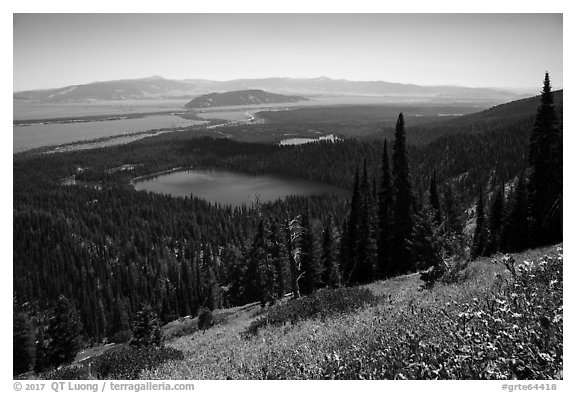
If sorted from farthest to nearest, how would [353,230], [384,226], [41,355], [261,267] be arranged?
[41,355], [261,267], [353,230], [384,226]

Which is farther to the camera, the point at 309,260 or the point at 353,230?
the point at 309,260

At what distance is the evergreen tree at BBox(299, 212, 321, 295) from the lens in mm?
46719

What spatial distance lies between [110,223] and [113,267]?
3874 centimetres

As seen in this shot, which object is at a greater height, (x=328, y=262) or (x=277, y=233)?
(x=277, y=233)

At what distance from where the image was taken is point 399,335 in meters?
9.70

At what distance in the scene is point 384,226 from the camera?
3756 cm

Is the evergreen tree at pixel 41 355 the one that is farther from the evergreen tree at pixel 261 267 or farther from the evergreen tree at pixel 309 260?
the evergreen tree at pixel 309 260

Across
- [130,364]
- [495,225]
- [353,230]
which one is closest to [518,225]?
[353,230]

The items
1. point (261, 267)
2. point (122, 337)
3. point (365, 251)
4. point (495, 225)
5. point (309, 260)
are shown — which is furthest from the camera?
point (122, 337)

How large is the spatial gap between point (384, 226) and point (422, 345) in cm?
3062

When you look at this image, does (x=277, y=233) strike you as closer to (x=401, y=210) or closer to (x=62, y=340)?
(x=401, y=210)

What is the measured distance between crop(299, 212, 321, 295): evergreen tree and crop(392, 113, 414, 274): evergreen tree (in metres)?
12.3

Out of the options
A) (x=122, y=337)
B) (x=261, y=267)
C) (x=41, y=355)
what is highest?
(x=261, y=267)
